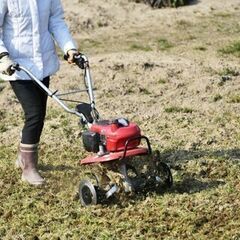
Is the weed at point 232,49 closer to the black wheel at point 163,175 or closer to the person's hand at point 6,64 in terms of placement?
the black wheel at point 163,175

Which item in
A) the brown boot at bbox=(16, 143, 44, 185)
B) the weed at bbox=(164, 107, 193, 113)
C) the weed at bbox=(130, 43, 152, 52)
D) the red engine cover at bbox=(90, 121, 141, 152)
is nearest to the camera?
the red engine cover at bbox=(90, 121, 141, 152)

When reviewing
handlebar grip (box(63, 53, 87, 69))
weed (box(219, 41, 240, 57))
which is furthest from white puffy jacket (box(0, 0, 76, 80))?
weed (box(219, 41, 240, 57))

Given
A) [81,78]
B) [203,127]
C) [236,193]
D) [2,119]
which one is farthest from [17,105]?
[236,193]

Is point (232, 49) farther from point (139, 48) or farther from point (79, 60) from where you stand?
point (79, 60)

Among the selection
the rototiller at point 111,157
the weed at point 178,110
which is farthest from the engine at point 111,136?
the weed at point 178,110

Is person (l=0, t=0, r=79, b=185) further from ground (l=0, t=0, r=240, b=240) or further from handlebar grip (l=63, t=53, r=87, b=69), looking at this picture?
ground (l=0, t=0, r=240, b=240)

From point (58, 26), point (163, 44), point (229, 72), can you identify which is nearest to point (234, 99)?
point (229, 72)

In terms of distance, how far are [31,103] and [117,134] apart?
0.91 m

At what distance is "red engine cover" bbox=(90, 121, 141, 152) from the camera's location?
465 centimetres

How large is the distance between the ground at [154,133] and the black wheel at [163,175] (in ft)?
0.32

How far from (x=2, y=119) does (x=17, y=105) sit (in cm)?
48

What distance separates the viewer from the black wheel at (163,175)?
4988 millimetres

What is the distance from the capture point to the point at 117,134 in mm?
4645

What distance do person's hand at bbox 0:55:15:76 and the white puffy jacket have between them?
77 mm
